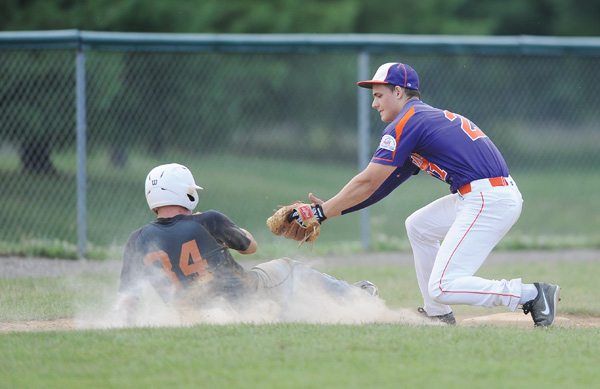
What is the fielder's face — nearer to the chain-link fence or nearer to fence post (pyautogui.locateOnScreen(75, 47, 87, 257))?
the chain-link fence

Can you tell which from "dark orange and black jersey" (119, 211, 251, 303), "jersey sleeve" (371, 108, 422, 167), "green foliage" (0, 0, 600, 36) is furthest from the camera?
"green foliage" (0, 0, 600, 36)

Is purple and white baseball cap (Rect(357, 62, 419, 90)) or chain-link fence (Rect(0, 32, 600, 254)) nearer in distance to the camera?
purple and white baseball cap (Rect(357, 62, 419, 90))

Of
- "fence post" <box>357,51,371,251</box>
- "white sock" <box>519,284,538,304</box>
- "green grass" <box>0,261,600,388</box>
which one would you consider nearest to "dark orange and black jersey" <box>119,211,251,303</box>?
"green grass" <box>0,261,600,388</box>

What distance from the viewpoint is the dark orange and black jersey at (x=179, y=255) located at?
5.34 metres

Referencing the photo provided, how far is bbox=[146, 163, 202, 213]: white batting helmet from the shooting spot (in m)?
5.48

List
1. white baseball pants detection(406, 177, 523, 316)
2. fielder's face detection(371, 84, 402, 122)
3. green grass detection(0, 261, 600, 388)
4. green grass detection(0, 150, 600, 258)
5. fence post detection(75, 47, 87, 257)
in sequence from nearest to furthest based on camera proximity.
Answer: green grass detection(0, 261, 600, 388) < white baseball pants detection(406, 177, 523, 316) < fielder's face detection(371, 84, 402, 122) < fence post detection(75, 47, 87, 257) < green grass detection(0, 150, 600, 258)

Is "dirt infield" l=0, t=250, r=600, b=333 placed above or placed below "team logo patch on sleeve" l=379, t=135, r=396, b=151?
below

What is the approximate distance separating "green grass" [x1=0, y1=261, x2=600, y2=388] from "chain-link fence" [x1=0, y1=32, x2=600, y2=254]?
5.33 metres

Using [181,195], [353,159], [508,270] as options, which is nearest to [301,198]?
[353,159]

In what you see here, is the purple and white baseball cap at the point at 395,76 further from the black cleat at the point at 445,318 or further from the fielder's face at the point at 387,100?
the black cleat at the point at 445,318

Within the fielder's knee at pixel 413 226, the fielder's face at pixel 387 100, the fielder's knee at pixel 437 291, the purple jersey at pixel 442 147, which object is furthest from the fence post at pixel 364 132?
the fielder's knee at pixel 437 291

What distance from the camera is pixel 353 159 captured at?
1436cm

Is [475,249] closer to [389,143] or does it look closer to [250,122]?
[389,143]

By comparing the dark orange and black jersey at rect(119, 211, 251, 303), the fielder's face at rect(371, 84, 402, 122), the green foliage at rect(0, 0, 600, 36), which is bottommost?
the dark orange and black jersey at rect(119, 211, 251, 303)
